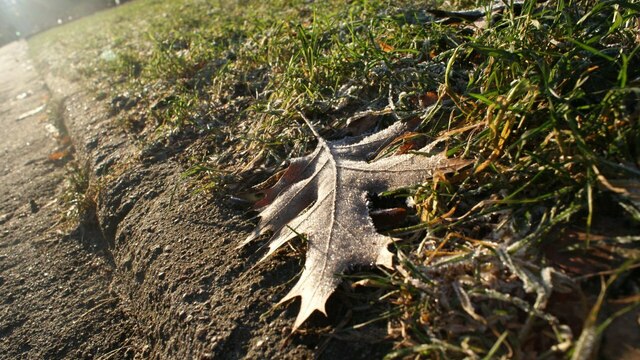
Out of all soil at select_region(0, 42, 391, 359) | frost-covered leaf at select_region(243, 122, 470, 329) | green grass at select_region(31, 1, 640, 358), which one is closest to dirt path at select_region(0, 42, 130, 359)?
soil at select_region(0, 42, 391, 359)

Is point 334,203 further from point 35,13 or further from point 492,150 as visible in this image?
point 35,13

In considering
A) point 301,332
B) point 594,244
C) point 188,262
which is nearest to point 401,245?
point 301,332

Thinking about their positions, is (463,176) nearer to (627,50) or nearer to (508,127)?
(508,127)

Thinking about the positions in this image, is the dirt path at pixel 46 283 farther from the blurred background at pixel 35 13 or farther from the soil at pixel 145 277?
the blurred background at pixel 35 13

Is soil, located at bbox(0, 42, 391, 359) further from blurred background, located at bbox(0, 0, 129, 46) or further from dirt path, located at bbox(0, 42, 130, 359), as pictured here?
blurred background, located at bbox(0, 0, 129, 46)

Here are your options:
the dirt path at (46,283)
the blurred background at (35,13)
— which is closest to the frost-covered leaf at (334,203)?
the dirt path at (46,283)

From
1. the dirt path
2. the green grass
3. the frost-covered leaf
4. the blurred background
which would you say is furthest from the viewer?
the blurred background

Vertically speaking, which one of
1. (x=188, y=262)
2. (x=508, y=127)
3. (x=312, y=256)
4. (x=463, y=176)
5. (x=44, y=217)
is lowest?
(x=44, y=217)
